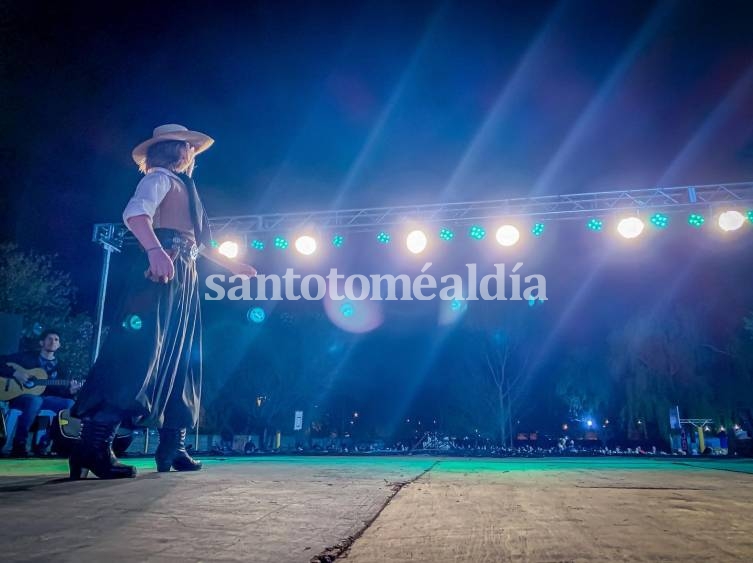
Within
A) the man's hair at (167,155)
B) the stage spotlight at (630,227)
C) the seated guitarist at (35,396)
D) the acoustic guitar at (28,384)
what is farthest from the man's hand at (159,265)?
the stage spotlight at (630,227)

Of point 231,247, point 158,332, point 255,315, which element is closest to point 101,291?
point 231,247

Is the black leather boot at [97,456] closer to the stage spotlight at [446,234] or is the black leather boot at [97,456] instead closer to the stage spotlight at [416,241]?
the stage spotlight at [416,241]

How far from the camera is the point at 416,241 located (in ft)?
32.9

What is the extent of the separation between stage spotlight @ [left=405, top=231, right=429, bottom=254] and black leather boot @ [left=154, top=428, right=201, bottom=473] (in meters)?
7.60

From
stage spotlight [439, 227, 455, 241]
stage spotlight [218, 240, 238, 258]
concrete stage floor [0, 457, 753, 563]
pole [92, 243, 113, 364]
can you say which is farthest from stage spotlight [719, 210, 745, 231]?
pole [92, 243, 113, 364]

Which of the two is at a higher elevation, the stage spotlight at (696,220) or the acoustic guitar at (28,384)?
the stage spotlight at (696,220)

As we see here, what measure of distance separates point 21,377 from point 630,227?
11.6 metres

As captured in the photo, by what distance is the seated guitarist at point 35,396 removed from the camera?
8758 millimetres

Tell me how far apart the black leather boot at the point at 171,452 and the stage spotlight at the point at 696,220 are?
9.49m

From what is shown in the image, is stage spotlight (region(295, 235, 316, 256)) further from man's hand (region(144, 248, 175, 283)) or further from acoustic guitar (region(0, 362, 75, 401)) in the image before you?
man's hand (region(144, 248, 175, 283))

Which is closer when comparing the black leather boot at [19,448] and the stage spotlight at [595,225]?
the black leather boot at [19,448]

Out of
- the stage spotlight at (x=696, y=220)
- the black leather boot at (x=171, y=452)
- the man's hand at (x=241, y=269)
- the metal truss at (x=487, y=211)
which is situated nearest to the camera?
the black leather boot at (x=171, y=452)

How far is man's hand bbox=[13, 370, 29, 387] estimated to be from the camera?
366 inches

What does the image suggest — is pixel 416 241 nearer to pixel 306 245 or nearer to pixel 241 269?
pixel 306 245
